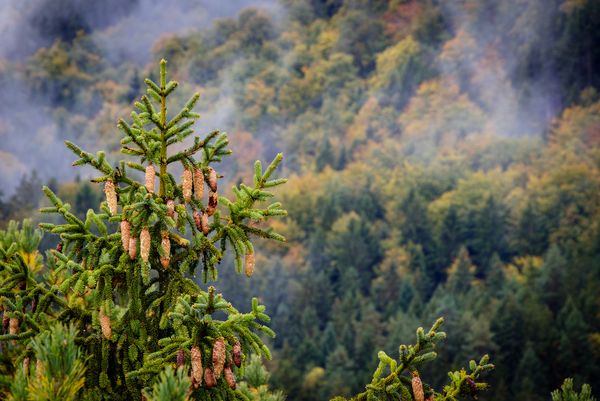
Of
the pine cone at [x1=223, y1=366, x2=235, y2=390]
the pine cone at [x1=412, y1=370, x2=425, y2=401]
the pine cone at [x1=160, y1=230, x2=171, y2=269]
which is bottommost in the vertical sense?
the pine cone at [x1=412, y1=370, x2=425, y2=401]

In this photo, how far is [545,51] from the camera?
187625mm

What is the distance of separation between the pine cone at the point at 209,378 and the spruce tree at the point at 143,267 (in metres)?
0.07

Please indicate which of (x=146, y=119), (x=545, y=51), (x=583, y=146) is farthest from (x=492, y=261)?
(x=146, y=119)

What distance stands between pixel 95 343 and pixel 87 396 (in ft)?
1.77

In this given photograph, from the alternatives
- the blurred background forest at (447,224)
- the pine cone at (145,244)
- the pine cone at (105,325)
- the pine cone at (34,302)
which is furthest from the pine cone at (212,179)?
the blurred background forest at (447,224)

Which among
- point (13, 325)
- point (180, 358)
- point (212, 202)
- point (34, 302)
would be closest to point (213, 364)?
point (180, 358)

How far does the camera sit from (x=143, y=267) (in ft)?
18.9

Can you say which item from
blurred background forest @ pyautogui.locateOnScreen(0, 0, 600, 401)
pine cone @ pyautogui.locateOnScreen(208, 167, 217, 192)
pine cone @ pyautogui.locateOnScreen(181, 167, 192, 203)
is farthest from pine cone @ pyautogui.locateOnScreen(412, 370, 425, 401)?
blurred background forest @ pyautogui.locateOnScreen(0, 0, 600, 401)

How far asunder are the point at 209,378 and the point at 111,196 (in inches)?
63.5

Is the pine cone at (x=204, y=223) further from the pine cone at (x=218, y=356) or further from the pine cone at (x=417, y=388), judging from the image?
the pine cone at (x=417, y=388)

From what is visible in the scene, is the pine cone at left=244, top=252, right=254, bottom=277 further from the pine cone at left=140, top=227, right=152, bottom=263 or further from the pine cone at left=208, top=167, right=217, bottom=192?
the pine cone at left=140, top=227, right=152, bottom=263

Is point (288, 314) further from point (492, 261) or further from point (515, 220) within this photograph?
point (515, 220)

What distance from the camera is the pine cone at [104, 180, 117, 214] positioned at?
5812mm

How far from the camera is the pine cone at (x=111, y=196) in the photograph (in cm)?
581
